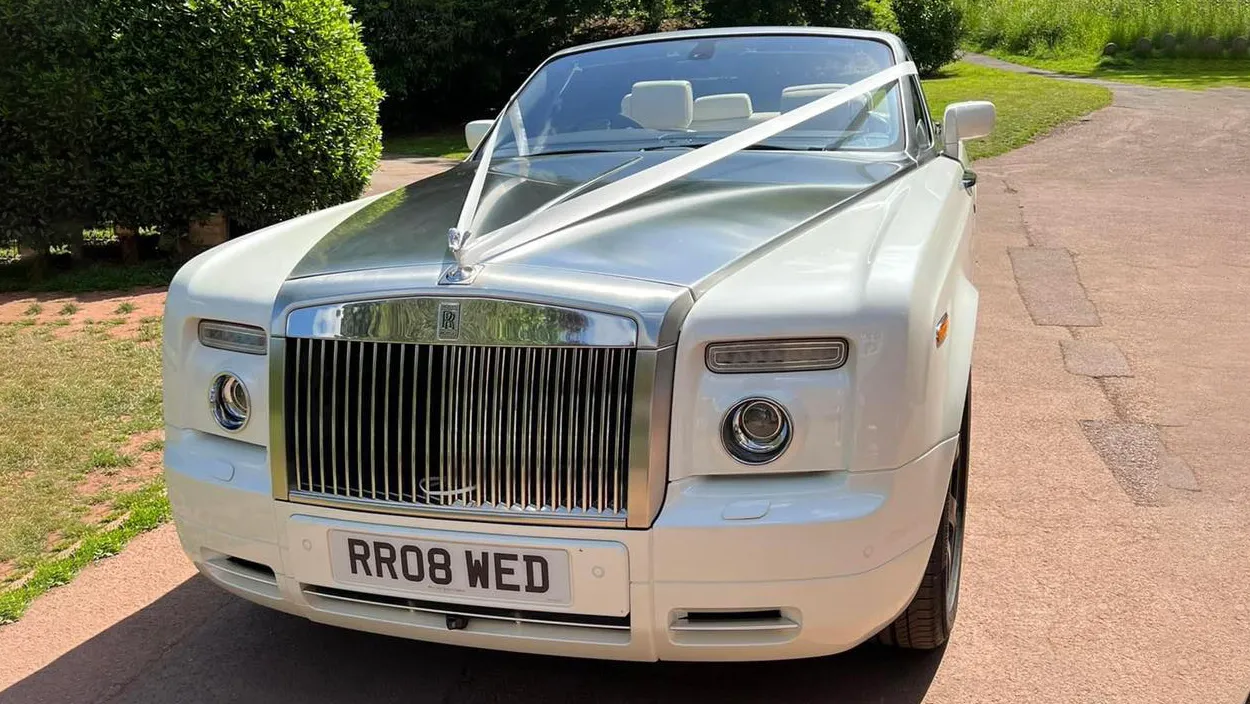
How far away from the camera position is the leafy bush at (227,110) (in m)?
8.53

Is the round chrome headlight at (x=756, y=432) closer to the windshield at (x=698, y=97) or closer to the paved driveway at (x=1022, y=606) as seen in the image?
the paved driveway at (x=1022, y=606)

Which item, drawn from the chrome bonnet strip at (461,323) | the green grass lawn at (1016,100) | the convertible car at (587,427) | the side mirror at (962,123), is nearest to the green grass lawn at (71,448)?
the convertible car at (587,427)

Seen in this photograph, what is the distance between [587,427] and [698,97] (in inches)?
85.6

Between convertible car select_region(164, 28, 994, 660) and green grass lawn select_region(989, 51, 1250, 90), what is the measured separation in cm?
2402

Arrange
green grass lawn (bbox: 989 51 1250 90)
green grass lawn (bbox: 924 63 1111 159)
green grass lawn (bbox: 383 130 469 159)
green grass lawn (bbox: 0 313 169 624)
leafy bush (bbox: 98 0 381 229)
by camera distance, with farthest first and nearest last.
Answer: green grass lawn (bbox: 989 51 1250 90)
green grass lawn (bbox: 383 130 469 159)
green grass lawn (bbox: 924 63 1111 159)
leafy bush (bbox: 98 0 381 229)
green grass lawn (bbox: 0 313 169 624)

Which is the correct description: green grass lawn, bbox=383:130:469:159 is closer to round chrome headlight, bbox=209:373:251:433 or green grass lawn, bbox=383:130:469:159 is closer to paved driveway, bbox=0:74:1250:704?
paved driveway, bbox=0:74:1250:704

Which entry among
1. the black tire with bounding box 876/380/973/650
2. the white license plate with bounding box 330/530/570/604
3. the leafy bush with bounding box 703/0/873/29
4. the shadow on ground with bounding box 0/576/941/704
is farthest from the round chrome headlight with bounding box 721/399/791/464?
the leafy bush with bounding box 703/0/873/29

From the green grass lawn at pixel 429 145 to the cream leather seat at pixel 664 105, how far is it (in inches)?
537

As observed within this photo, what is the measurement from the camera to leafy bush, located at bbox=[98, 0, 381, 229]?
8531mm

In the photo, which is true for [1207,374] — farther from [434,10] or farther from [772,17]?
[772,17]

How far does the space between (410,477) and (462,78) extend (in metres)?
21.6

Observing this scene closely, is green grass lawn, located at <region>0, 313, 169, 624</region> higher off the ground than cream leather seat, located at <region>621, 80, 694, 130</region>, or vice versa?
cream leather seat, located at <region>621, 80, 694, 130</region>

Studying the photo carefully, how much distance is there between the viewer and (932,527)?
9.29ft

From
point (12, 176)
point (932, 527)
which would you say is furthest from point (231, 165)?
point (932, 527)
